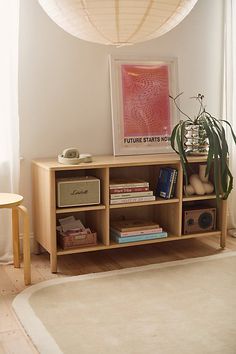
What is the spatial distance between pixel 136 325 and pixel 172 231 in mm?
1204

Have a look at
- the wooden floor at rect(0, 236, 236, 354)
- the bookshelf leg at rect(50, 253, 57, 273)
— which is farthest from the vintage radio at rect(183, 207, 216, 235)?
the bookshelf leg at rect(50, 253, 57, 273)

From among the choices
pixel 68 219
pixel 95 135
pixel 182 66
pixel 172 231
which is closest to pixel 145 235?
pixel 172 231

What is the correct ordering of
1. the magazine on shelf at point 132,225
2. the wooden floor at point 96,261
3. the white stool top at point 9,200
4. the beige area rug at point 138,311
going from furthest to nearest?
the magazine on shelf at point 132,225 < the white stool top at point 9,200 < the wooden floor at point 96,261 < the beige area rug at point 138,311

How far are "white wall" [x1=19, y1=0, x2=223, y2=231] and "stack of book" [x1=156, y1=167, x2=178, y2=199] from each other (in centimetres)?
44

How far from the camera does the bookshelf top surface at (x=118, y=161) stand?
2931 millimetres

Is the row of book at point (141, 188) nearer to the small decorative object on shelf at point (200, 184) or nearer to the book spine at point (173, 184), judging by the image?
the book spine at point (173, 184)

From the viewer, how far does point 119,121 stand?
3.45 meters

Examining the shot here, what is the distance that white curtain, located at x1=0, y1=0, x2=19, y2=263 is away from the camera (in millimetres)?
3020

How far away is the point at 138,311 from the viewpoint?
7.93 ft

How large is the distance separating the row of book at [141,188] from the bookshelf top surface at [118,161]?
110 millimetres

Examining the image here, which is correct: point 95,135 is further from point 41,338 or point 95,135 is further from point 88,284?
point 41,338

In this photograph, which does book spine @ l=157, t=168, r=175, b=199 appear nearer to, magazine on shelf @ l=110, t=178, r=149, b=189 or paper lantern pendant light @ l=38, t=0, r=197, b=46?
magazine on shelf @ l=110, t=178, r=149, b=189

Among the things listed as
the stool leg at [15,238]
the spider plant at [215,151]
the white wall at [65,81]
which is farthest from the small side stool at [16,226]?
the spider plant at [215,151]

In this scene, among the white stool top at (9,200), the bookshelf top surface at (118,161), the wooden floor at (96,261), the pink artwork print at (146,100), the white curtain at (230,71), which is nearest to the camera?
the wooden floor at (96,261)
